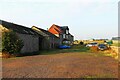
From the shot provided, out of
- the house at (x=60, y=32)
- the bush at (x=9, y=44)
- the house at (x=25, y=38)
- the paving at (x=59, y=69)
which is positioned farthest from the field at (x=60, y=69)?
the house at (x=60, y=32)

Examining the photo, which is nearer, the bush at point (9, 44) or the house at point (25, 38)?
the bush at point (9, 44)

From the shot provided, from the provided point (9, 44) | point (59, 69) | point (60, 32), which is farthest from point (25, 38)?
point (60, 32)

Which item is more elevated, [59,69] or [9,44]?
[9,44]

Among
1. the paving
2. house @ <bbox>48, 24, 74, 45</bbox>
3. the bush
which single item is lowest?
the paving

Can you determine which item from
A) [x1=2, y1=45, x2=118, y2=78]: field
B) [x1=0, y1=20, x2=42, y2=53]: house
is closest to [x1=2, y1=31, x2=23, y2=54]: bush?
[x1=0, y1=20, x2=42, y2=53]: house

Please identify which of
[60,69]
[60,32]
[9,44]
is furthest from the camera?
[60,32]

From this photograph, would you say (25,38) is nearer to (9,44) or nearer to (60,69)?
(9,44)

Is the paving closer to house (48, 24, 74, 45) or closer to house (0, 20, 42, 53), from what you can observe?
house (0, 20, 42, 53)

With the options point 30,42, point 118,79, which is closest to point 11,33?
point 30,42

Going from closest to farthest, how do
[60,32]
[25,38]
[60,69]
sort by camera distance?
1. [60,69]
2. [25,38]
3. [60,32]

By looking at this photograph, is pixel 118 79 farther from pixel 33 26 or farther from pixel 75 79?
pixel 33 26

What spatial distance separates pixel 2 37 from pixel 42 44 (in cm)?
2187

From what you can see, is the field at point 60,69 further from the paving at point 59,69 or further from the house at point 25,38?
the house at point 25,38

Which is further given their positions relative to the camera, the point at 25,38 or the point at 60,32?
the point at 60,32
